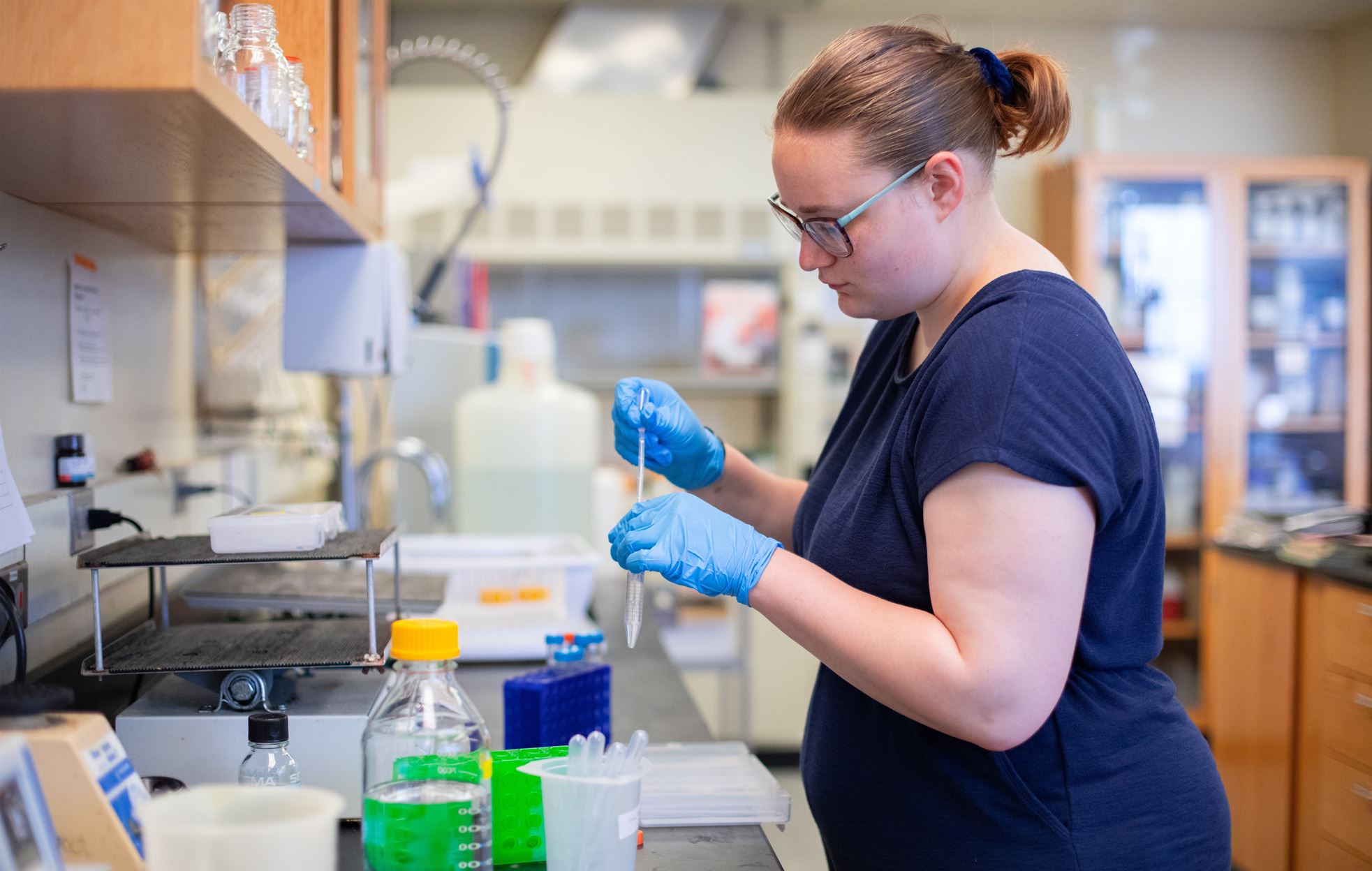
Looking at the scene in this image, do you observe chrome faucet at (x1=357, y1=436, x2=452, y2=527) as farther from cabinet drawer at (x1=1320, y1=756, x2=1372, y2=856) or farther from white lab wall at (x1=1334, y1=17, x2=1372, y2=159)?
white lab wall at (x1=1334, y1=17, x2=1372, y2=159)

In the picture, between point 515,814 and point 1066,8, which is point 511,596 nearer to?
point 515,814

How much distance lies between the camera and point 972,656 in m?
0.85

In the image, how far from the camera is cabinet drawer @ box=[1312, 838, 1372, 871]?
230 cm

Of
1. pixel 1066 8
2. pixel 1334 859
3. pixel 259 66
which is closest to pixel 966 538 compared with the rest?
pixel 259 66

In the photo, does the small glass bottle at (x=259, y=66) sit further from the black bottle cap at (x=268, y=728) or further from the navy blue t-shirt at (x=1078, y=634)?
the navy blue t-shirt at (x=1078, y=634)

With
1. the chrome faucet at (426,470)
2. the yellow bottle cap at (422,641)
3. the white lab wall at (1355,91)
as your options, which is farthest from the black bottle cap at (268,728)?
the white lab wall at (1355,91)

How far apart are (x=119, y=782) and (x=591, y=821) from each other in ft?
1.03

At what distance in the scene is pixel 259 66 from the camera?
1.00 metres

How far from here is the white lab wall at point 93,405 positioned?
3.68 ft

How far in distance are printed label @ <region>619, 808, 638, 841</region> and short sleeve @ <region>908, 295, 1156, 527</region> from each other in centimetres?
37

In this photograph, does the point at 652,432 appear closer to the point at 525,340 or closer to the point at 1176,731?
the point at 1176,731

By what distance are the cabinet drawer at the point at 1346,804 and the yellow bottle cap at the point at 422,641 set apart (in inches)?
88.5

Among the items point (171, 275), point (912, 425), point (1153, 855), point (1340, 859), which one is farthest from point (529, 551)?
point (1340, 859)

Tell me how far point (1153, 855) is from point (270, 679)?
836 mm
